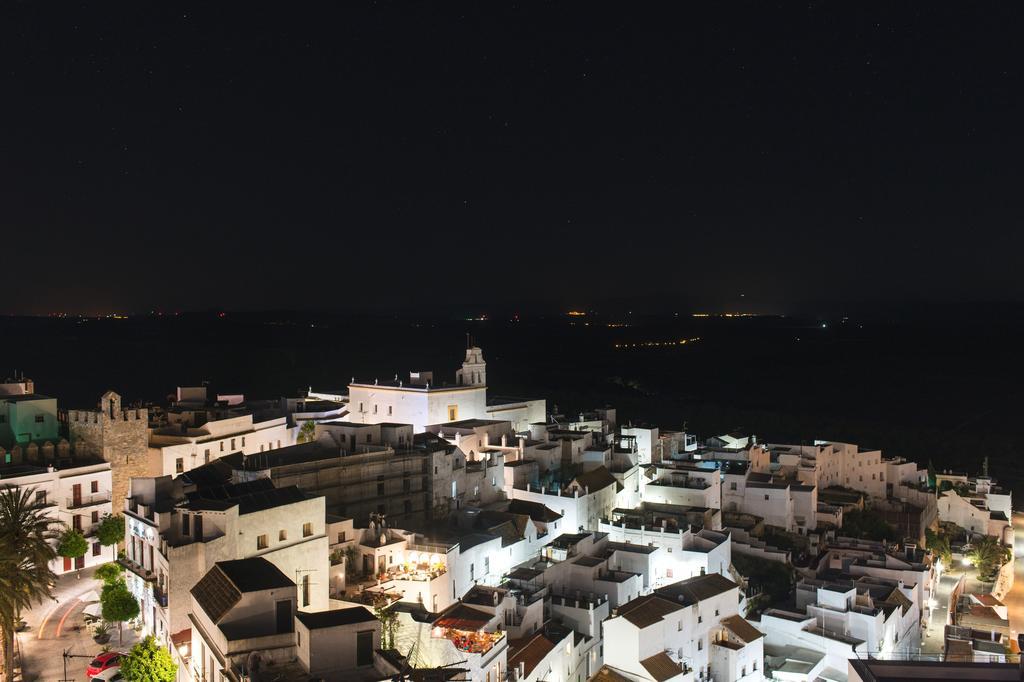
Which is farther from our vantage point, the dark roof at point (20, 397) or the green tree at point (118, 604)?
the dark roof at point (20, 397)

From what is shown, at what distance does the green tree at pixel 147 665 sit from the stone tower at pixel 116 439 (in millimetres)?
9916

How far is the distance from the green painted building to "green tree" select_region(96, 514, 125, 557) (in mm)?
5300

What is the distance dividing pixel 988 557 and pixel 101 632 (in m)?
30.1

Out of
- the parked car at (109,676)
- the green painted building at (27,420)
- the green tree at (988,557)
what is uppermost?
the green painted building at (27,420)

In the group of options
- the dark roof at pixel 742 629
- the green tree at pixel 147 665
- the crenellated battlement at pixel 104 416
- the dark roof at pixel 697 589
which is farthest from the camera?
the crenellated battlement at pixel 104 416

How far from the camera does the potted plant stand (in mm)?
17186

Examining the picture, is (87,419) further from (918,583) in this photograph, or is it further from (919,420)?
(919,420)

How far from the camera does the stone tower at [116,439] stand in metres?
24.1

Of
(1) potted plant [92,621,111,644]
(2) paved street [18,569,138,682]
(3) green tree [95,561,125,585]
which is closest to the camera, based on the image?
(2) paved street [18,569,138,682]

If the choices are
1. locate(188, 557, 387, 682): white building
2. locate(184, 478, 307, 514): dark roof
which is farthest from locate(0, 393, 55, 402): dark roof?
locate(188, 557, 387, 682): white building

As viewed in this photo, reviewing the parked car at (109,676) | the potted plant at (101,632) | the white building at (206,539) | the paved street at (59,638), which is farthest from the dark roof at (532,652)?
the potted plant at (101,632)

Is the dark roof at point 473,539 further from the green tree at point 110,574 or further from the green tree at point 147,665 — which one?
the green tree at point 110,574

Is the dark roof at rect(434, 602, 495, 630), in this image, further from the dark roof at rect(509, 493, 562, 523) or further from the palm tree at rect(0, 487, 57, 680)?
the palm tree at rect(0, 487, 57, 680)

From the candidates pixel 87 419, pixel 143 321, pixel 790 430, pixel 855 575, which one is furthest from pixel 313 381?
pixel 143 321
